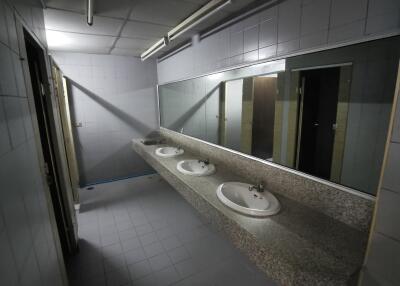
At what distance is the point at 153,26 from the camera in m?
2.40

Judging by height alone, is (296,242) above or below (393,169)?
below

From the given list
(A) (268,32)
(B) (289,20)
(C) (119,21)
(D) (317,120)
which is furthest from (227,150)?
(C) (119,21)

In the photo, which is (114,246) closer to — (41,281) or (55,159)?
(55,159)

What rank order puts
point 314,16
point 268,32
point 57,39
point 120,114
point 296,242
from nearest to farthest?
point 296,242 < point 314,16 < point 268,32 < point 57,39 < point 120,114

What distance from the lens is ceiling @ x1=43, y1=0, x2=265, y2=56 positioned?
1.85 metres

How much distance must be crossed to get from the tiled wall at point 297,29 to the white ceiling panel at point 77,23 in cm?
108

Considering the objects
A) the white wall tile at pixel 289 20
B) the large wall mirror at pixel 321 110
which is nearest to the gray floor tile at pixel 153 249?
the large wall mirror at pixel 321 110

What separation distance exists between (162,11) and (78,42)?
1.64 meters

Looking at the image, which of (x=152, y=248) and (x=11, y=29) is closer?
(x=11, y=29)

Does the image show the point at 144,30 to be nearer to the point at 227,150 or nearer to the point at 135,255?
the point at 227,150

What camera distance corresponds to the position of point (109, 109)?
393 centimetres

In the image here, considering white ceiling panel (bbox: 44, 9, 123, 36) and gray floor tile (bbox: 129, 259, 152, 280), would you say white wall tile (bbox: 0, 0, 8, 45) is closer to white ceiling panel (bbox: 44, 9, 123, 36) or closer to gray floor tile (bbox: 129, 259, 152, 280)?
white ceiling panel (bbox: 44, 9, 123, 36)

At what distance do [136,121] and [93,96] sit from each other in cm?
88

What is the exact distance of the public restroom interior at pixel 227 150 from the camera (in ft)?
2.98
